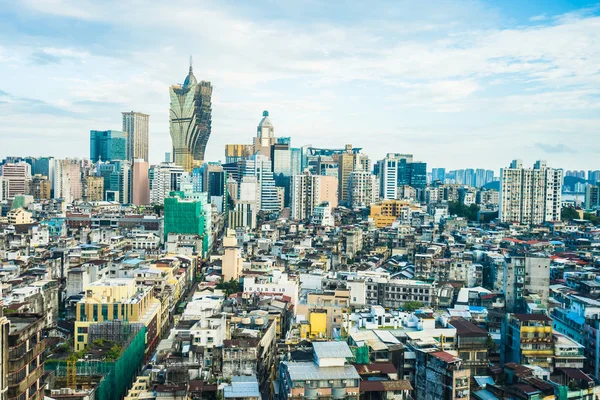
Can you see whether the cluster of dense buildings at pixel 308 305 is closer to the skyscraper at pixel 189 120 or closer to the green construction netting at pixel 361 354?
the green construction netting at pixel 361 354

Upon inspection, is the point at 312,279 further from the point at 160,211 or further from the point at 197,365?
the point at 160,211

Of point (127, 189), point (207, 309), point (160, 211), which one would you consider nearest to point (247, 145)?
point (127, 189)

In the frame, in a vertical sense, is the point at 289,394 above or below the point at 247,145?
below

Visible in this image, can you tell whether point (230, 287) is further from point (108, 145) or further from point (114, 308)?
point (108, 145)

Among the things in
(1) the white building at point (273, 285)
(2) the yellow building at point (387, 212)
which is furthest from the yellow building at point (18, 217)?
(1) the white building at point (273, 285)

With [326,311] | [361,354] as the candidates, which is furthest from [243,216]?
[361,354]
